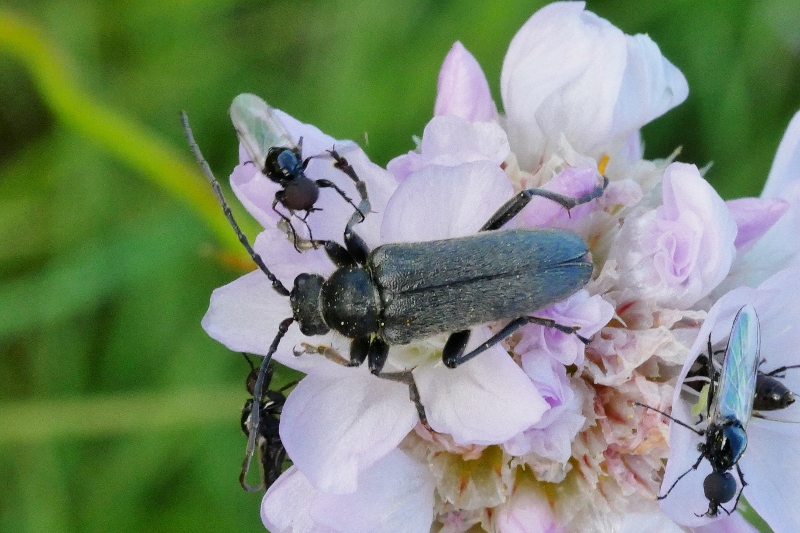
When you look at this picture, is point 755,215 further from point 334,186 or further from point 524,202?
point 334,186

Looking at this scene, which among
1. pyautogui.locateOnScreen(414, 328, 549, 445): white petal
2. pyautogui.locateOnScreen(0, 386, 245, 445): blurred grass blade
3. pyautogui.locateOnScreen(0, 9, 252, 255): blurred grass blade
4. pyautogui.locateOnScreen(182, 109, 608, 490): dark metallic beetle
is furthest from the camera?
pyautogui.locateOnScreen(0, 386, 245, 445): blurred grass blade

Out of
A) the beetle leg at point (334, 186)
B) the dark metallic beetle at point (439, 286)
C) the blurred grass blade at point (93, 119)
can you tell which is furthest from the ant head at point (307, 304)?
the blurred grass blade at point (93, 119)

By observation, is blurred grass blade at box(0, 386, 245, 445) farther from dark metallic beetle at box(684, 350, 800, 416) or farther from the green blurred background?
dark metallic beetle at box(684, 350, 800, 416)

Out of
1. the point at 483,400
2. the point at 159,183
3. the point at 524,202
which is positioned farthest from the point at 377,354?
the point at 159,183

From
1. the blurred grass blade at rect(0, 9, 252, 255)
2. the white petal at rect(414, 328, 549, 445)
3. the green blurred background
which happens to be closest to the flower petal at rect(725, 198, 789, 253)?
the white petal at rect(414, 328, 549, 445)

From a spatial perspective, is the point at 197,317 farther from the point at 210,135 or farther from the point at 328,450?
the point at 328,450

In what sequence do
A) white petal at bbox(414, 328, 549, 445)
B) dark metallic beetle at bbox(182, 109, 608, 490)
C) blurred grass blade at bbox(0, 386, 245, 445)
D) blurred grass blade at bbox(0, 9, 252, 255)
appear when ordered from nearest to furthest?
white petal at bbox(414, 328, 549, 445) → dark metallic beetle at bbox(182, 109, 608, 490) → blurred grass blade at bbox(0, 9, 252, 255) → blurred grass blade at bbox(0, 386, 245, 445)
